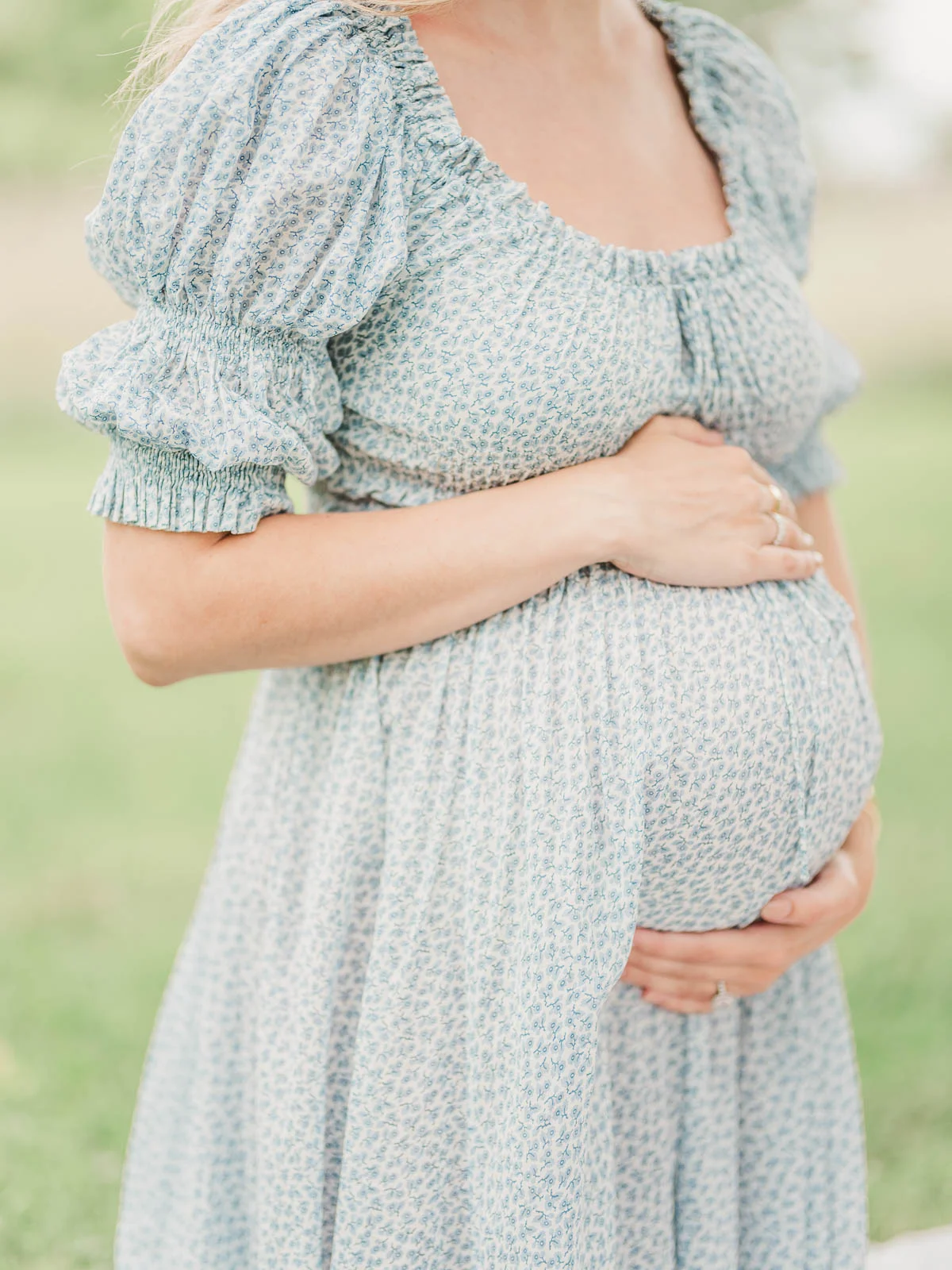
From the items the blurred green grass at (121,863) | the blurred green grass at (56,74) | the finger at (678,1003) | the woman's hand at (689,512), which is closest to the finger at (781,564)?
the woman's hand at (689,512)

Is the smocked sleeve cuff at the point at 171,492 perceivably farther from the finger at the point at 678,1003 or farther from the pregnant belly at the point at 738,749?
the finger at the point at 678,1003

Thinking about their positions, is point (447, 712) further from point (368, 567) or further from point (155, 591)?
point (155, 591)

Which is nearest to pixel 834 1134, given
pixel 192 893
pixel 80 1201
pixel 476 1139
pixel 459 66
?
pixel 476 1139

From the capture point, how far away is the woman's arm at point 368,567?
2.85 feet

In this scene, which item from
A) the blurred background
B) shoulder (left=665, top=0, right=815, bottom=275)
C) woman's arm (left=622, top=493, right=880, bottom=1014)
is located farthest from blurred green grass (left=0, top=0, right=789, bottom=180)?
woman's arm (left=622, top=493, right=880, bottom=1014)

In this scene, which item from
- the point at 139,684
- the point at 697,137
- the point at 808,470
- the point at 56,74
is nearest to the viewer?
the point at 697,137

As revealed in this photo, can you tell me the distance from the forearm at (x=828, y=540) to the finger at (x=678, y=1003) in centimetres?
44

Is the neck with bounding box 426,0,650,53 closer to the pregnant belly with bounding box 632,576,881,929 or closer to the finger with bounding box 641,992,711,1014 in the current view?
the pregnant belly with bounding box 632,576,881,929

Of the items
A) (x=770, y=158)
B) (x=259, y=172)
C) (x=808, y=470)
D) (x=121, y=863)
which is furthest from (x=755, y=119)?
(x=121, y=863)

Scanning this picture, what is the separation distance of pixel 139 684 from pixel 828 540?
297 centimetres

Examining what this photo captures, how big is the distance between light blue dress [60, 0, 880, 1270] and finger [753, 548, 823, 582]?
0.02m

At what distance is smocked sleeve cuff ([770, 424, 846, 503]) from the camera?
1225 millimetres

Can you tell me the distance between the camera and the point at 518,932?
867 millimetres

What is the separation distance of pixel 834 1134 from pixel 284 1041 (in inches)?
21.1
